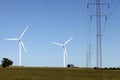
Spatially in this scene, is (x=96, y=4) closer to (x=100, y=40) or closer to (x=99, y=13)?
(x=99, y=13)

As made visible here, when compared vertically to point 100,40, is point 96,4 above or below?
above

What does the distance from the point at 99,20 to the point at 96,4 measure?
2891mm

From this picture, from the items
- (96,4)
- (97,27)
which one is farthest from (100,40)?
(96,4)

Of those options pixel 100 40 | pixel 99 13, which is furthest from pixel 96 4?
pixel 100 40

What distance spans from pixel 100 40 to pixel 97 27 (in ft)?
7.68

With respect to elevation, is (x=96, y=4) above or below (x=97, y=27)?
above

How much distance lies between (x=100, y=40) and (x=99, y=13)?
188 inches

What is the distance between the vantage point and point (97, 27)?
65.5 m

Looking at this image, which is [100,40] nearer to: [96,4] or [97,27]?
[97,27]

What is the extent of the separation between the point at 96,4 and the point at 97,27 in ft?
13.3

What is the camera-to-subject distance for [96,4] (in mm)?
66375

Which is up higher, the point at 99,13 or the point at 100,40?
the point at 99,13

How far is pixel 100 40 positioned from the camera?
6481cm

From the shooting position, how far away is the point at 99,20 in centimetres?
6569
